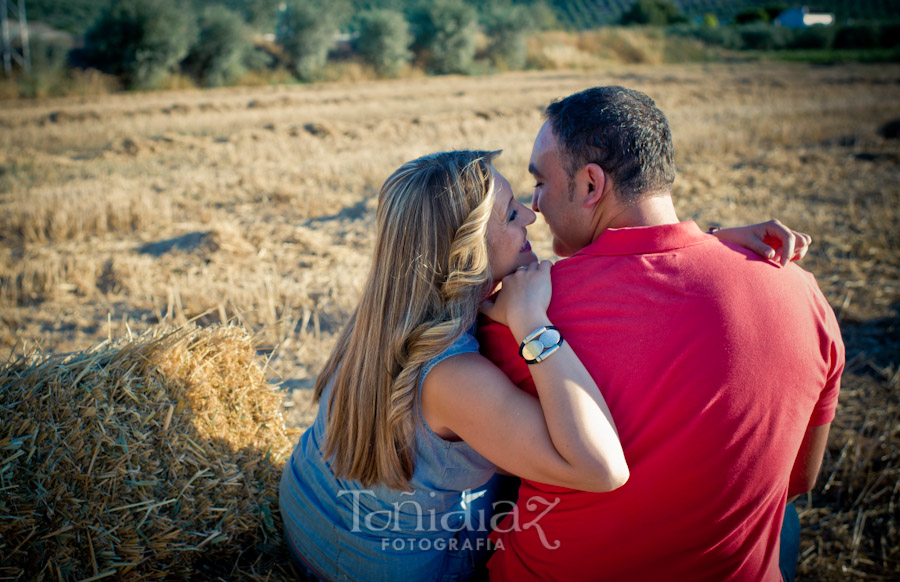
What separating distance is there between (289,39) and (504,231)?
29339 millimetres

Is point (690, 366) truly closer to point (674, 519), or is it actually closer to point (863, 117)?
point (674, 519)

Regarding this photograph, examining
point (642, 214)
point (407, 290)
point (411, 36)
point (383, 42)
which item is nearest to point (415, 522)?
point (407, 290)

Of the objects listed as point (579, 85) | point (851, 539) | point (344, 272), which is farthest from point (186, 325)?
point (579, 85)

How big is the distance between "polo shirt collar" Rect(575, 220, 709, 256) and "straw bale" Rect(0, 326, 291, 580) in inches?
78.8

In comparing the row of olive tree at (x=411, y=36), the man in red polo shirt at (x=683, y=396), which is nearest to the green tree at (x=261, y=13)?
the row of olive tree at (x=411, y=36)

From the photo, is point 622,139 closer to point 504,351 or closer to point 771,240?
point 771,240

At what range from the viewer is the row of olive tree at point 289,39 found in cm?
2222

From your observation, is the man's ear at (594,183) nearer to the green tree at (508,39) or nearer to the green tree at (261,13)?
the green tree at (508,39)

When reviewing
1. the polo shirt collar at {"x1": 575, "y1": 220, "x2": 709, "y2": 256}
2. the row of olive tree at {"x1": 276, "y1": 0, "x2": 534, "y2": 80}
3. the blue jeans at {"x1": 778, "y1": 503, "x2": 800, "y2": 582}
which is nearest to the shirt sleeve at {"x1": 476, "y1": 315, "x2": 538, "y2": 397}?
the polo shirt collar at {"x1": 575, "y1": 220, "x2": 709, "y2": 256}

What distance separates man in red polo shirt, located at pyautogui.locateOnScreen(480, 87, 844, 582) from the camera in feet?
5.47

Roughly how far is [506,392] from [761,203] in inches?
314

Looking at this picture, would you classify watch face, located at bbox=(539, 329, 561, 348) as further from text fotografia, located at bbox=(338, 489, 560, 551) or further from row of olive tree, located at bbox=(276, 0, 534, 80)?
row of olive tree, located at bbox=(276, 0, 534, 80)

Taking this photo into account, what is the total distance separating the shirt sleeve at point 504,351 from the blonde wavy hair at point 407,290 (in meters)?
0.10

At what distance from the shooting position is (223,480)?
269 cm
